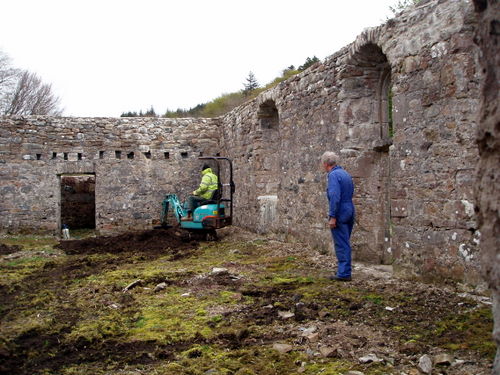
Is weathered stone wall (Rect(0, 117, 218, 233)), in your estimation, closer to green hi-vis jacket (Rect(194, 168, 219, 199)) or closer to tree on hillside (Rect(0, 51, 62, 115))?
green hi-vis jacket (Rect(194, 168, 219, 199))

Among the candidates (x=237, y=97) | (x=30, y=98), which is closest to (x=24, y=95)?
(x=30, y=98)

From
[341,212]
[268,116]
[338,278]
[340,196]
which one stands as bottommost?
[338,278]

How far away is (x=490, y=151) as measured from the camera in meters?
2.01

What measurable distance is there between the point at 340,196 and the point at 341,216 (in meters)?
0.24

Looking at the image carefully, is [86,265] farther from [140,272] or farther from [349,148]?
[349,148]

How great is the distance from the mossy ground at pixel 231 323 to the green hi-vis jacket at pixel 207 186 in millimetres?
3494

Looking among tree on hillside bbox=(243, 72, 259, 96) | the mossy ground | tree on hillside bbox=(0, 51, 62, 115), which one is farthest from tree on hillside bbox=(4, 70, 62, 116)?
the mossy ground

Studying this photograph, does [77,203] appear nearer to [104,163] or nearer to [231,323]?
[104,163]

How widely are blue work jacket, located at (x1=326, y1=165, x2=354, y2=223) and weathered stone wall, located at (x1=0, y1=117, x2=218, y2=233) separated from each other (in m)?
8.05

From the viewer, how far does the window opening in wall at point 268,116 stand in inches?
392

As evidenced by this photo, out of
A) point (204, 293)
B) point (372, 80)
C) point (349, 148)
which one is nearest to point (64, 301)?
point (204, 293)

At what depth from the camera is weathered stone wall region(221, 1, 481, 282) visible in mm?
4617

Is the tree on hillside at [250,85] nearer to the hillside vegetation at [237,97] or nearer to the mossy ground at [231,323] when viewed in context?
the hillside vegetation at [237,97]

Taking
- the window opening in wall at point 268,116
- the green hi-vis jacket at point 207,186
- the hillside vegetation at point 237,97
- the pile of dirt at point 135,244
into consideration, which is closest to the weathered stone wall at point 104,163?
the pile of dirt at point 135,244
